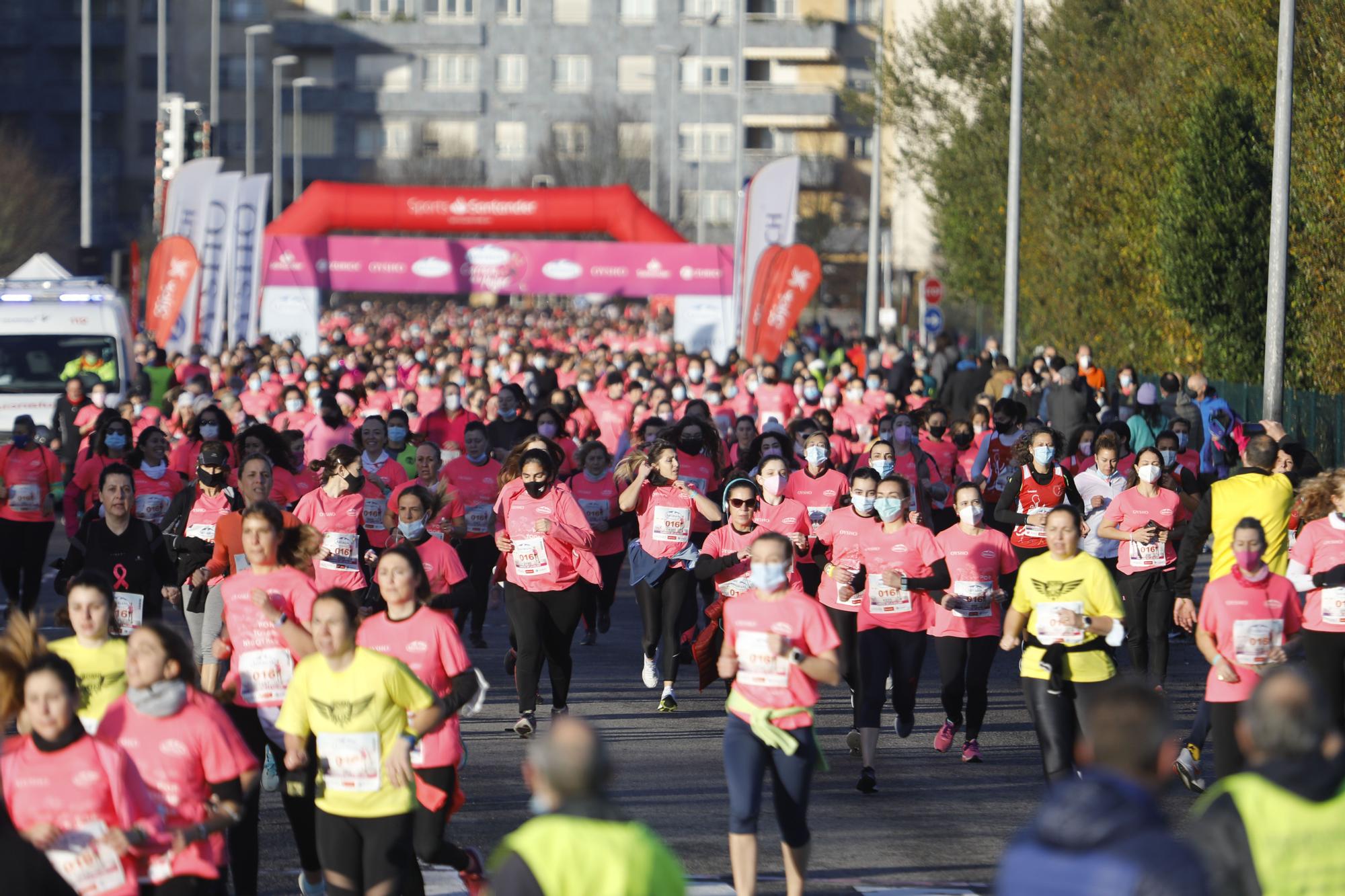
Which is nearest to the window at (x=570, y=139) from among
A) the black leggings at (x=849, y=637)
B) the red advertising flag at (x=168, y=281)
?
the red advertising flag at (x=168, y=281)

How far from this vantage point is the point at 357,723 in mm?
6949

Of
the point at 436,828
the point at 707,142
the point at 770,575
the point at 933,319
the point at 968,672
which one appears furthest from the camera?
the point at 707,142

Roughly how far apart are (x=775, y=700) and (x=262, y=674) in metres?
2.00

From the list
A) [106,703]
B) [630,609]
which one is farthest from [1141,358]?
[106,703]

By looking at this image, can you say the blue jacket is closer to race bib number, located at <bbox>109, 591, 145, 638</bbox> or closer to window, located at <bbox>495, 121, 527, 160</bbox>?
race bib number, located at <bbox>109, 591, 145, 638</bbox>

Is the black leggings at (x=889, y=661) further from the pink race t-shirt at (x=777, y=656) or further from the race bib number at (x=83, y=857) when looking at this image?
the race bib number at (x=83, y=857)

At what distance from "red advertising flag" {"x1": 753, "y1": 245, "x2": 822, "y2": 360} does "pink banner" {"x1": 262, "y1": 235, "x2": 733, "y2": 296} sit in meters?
5.74

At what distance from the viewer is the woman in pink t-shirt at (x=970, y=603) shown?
1121 centimetres

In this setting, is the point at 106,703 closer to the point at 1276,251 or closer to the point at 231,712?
the point at 231,712

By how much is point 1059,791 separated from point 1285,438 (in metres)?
10.1

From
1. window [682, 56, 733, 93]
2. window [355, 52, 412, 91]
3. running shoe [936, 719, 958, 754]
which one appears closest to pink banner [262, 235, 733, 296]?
running shoe [936, 719, 958, 754]

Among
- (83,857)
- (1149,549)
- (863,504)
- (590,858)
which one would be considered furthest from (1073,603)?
(590,858)

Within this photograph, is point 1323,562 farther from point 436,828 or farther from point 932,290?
point 932,290

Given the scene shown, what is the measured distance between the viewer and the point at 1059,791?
4.18 metres
